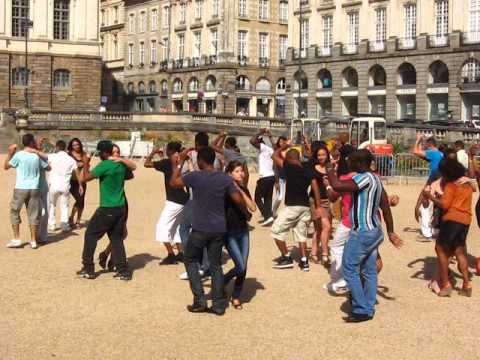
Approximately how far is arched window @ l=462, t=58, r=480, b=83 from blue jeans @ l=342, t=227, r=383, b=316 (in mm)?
40246

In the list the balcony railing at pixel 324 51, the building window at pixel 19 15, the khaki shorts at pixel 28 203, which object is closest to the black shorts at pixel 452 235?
the khaki shorts at pixel 28 203

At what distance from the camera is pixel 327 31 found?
192 ft

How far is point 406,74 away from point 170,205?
141 ft

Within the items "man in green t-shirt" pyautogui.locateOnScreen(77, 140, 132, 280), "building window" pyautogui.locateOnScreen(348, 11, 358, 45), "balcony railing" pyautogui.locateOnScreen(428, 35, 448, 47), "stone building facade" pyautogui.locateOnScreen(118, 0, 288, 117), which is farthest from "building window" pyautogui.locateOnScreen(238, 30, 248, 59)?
"man in green t-shirt" pyautogui.locateOnScreen(77, 140, 132, 280)

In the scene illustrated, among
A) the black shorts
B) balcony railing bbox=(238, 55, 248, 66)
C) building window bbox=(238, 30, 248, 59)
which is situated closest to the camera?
the black shorts

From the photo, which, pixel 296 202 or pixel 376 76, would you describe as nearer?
pixel 296 202

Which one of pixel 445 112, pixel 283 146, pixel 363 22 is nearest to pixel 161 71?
pixel 363 22

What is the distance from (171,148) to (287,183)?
161cm

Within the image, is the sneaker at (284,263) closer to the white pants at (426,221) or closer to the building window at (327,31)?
the white pants at (426,221)

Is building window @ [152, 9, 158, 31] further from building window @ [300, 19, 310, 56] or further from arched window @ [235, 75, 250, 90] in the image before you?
building window @ [300, 19, 310, 56]

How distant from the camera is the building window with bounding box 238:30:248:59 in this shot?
67000mm

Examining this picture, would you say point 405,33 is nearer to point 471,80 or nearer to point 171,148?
point 471,80

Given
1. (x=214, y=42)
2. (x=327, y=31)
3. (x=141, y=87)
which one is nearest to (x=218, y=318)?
(x=327, y=31)

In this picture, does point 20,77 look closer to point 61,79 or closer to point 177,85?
point 61,79
